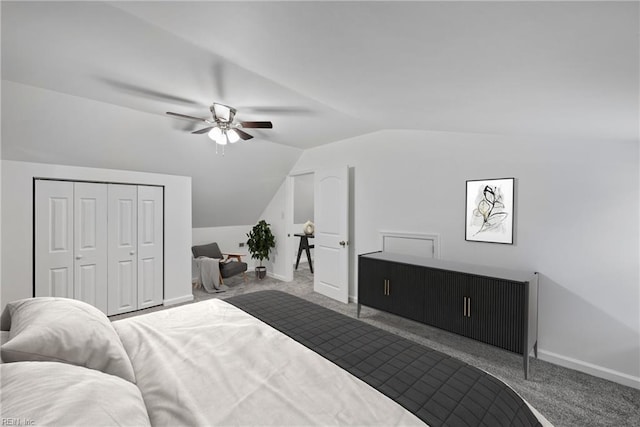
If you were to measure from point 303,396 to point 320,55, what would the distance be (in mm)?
1536

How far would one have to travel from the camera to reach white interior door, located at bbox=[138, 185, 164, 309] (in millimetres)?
3766

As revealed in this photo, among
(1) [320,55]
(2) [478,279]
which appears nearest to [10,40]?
(1) [320,55]

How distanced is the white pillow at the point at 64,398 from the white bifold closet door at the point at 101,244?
3082 millimetres

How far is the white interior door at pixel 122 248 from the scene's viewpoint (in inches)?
139

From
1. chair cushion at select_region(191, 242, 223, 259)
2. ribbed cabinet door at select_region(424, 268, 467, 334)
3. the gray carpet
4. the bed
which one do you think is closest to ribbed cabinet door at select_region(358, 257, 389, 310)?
the gray carpet

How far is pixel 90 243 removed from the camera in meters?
3.38

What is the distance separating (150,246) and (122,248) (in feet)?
1.05

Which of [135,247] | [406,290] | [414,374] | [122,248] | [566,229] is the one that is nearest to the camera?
[414,374]

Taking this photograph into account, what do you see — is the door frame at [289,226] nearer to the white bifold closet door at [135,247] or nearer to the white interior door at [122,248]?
the white bifold closet door at [135,247]

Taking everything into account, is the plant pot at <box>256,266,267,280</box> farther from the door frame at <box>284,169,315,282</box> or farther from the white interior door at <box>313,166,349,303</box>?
the white interior door at <box>313,166,349,303</box>

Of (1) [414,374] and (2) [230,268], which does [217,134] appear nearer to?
(1) [414,374]

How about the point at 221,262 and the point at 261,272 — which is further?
the point at 261,272

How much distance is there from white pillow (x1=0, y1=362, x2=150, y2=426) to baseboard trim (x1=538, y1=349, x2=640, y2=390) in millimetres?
3227

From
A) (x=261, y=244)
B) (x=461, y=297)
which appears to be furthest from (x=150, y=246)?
(x=461, y=297)
